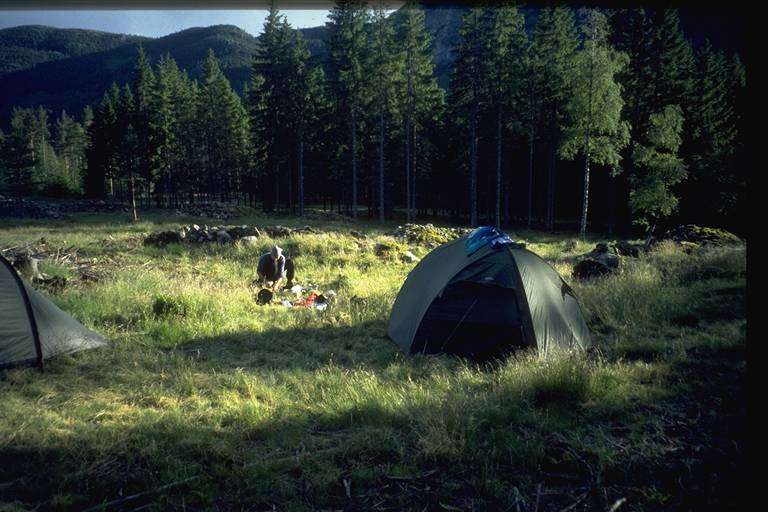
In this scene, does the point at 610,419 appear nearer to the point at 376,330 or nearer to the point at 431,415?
the point at 431,415

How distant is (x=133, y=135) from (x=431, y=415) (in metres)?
47.2

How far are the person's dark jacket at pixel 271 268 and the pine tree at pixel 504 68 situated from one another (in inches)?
917

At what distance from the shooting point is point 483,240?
7.53m

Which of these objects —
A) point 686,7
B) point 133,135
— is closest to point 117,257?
point 686,7

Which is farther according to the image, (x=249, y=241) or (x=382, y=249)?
(x=382, y=249)

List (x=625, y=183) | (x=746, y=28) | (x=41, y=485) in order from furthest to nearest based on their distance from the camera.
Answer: (x=625, y=183), (x=41, y=485), (x=746, y=28)

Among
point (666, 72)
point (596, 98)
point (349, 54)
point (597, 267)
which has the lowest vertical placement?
point (597, 267)

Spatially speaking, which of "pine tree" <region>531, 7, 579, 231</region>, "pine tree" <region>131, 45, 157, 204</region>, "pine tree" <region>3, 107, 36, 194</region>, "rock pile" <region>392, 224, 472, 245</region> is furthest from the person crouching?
"pine tree" <region>3, 107, 36, 194</region>

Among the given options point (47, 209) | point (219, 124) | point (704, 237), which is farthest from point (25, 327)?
point (219, 124)

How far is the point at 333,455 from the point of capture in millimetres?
3811

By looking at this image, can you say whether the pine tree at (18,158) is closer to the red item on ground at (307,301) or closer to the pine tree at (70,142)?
the pine tree at (70,142)

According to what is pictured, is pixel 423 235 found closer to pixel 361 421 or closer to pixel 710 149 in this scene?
pixel 361 421

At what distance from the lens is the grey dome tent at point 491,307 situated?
23.3ft

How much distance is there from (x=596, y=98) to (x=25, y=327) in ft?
94.3
